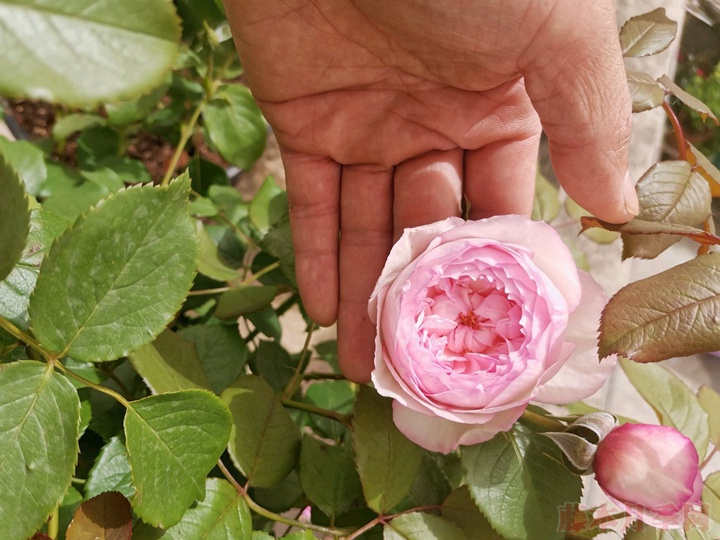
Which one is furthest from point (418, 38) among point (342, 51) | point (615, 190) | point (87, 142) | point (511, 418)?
point (87, 142)

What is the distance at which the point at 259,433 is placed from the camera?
450mm

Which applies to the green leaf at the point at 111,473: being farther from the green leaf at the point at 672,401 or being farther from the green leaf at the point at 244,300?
the green leaf at the point at 672,401

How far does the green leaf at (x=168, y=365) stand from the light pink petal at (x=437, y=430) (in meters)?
0.14

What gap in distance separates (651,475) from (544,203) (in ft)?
0.97

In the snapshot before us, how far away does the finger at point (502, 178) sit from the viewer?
1.82 ft

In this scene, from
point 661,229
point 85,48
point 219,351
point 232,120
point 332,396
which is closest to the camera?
point 85,48

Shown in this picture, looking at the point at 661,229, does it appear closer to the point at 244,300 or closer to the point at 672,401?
the point at 672,401

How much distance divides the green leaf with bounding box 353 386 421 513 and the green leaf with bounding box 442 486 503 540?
0.13 feet

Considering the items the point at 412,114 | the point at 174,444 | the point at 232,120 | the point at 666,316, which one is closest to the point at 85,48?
the point at 174,444

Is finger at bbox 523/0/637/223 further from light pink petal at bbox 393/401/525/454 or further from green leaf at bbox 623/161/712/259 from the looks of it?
light pink petal at bbox 393/401/525/454

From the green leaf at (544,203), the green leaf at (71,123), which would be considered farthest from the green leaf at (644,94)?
the green leaf at (71,123)

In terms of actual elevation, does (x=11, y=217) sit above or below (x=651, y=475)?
above

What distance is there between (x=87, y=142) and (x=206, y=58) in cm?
20

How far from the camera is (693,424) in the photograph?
487 mm
